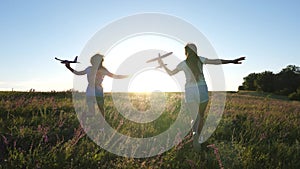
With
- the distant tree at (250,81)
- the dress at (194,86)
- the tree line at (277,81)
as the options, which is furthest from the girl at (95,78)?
the distant tree at (250,81)

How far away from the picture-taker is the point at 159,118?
9.26 metres

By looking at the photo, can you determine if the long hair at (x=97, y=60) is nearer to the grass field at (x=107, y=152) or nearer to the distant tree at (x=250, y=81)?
the grass field at (x=107, y=152)

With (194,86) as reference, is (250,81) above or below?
above

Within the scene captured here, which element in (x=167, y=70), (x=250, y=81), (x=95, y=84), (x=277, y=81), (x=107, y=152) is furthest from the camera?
(x=250, y=81)

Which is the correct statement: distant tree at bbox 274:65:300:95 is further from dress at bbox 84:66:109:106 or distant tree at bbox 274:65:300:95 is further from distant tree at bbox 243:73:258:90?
dress at bbox 84:66:109:106

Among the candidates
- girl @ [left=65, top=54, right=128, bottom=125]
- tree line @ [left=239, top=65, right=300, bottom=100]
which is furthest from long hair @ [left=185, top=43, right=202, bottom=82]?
tree line @ [left=239, top=65, right=300, bottom=100]

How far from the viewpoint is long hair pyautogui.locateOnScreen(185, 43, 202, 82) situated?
684 cm

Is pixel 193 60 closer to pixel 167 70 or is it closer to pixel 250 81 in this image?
pixel 167 70

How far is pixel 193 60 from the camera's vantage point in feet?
22.6

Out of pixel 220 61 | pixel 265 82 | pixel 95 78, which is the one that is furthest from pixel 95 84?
pixel 265 82

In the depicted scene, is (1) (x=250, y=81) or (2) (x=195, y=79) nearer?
(2) (x=195, y=79)

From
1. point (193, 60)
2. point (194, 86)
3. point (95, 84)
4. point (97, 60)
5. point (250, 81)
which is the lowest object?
point (194, 86)

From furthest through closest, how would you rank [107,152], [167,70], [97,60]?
[97,60]
[167,70]
[107,152]

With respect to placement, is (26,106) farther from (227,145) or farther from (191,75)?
(227,145)
